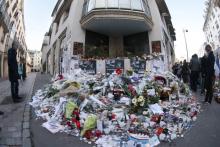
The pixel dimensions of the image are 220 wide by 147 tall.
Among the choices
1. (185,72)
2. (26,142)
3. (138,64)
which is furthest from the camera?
(138,64)

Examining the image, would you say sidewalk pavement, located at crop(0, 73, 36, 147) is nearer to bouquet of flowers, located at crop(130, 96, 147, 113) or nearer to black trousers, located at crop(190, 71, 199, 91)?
bouquet of flowers, located at crop(130, 96, 147, 113)

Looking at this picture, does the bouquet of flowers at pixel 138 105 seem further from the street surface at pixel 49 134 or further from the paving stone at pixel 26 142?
the paving stone at pixel 26 142

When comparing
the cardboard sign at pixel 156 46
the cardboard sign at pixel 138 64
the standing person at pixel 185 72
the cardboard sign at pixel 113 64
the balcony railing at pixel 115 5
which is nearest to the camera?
the standing person at pixel 185 72

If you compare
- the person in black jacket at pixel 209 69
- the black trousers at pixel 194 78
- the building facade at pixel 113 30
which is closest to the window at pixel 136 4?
the building facade at pixel 113 30

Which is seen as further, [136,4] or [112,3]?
[136,4]

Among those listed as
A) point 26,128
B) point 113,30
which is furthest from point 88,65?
point 26,128

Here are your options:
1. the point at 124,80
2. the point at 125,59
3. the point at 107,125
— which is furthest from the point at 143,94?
the point at 125,59

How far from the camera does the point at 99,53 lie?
2020cm

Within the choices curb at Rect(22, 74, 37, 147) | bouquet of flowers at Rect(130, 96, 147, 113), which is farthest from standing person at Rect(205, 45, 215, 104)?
curb at Rect(22, 74, 37, 147)

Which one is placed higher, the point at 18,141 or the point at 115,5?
the point at 115,5

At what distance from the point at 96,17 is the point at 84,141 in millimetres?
14354

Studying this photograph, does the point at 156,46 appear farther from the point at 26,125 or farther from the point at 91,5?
the point at 26,125

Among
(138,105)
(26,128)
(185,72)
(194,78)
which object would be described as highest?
(185,72)

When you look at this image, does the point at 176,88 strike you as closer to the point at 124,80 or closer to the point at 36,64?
the point at 124,80
